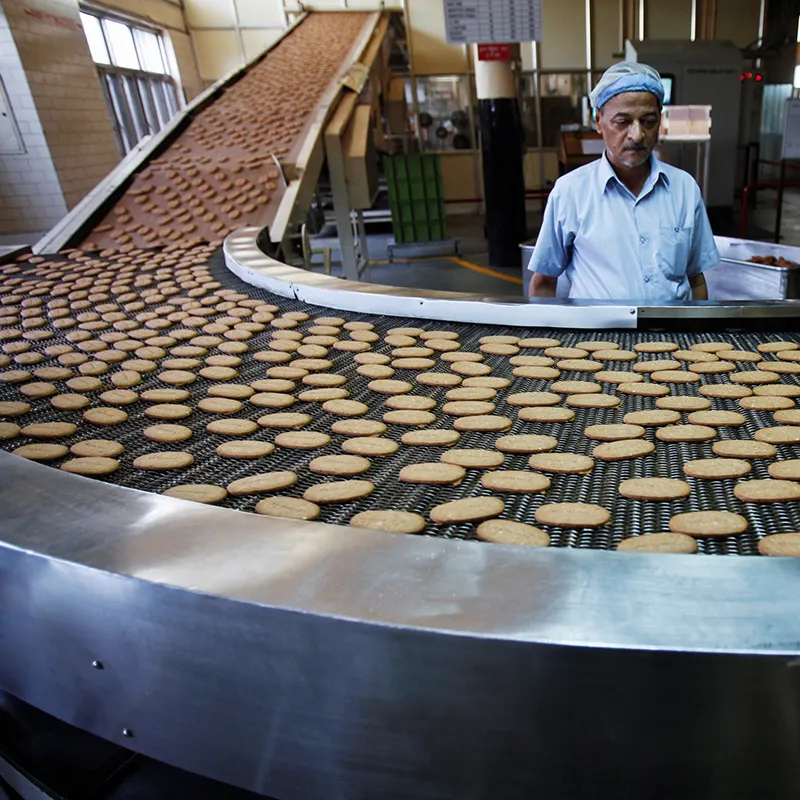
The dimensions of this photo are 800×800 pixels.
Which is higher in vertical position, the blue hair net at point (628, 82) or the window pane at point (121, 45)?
the window pane at point (121, 45)

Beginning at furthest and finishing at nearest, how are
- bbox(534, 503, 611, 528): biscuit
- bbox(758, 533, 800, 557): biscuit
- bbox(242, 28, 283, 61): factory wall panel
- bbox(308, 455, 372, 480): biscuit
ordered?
bbox(242, 28, 283, 61): factory wall panel → bbox(308, 455, 372, 480): biscuit → bbox(534, 503, 611, 528): biscuit → bbox(758, 533, 800, 557): biscuit

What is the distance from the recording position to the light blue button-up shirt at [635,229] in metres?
2.15

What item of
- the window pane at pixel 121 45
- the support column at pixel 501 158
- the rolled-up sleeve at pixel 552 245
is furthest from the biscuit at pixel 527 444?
the window pane at pixel 121 45

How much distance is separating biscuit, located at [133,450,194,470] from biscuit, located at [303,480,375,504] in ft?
0.83

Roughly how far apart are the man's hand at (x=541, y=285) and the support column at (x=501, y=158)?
539 centimetres

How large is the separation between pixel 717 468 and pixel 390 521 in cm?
51

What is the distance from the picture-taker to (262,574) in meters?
0.60

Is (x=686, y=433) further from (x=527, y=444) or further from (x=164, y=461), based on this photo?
(x=164, y=461)

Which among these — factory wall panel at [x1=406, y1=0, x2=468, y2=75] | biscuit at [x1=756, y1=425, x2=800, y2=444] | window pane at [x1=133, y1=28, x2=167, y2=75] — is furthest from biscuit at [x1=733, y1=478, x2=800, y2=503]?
factory wall panel at [x1=406, y1=0, x2=468, y2=75]

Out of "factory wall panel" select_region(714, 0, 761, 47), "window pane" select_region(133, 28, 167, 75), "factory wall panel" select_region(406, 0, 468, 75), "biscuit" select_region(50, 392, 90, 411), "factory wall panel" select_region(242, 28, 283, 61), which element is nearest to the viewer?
"biscuit" select_region(50, 392, 90, 411)

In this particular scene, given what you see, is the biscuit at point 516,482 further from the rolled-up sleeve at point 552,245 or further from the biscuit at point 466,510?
the rolled-up sleeve at point 552,245

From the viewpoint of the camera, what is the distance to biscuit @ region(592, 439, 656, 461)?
100cm

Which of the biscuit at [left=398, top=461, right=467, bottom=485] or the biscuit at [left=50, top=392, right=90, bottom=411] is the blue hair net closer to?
the biscuit at [left=398, top=461, right=467, bottom=485]

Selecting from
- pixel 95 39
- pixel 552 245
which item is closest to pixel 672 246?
pixel 552 245
